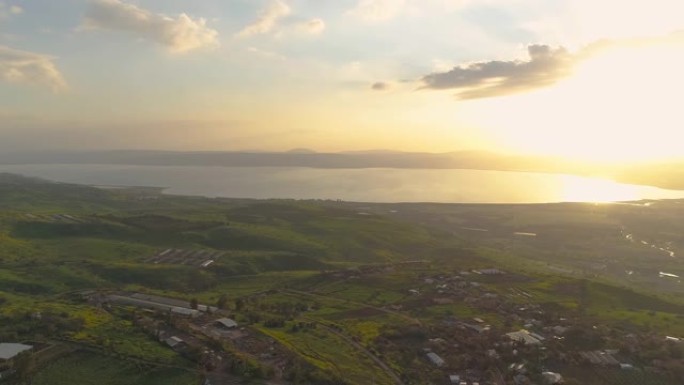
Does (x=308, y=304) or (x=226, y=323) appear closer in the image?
(x=226, y=323)

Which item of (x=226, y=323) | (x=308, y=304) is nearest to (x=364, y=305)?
(x=308, y=304)

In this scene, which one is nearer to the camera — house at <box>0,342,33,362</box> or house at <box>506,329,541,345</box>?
house at <box>0,342,33,362</box>

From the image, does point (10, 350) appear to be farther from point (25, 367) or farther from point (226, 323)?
point (226, 323)

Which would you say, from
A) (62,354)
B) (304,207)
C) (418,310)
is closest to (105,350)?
(62,354)

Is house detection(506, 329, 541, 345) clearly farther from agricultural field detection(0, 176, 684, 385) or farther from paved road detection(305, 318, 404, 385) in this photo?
paved road detection(305, 318, 404, 385)

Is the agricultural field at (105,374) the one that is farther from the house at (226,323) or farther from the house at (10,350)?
the house at (226,323)

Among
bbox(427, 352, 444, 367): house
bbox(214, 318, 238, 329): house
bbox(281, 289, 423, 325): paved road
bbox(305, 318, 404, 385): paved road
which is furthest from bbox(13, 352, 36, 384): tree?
bbox(281, 289, 423, 325): paved road
